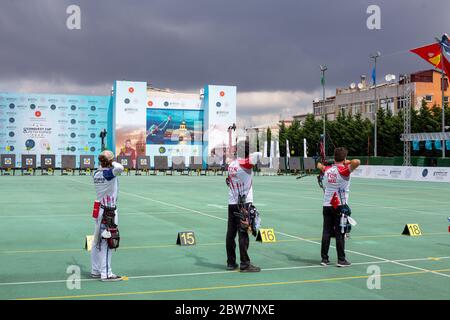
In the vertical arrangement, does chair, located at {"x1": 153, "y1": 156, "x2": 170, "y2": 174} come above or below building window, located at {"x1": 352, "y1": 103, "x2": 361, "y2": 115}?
below

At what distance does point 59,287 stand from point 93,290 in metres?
0.61

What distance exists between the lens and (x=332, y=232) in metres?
11.0

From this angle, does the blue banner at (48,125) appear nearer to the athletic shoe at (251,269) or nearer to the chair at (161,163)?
the chair at (161,163)

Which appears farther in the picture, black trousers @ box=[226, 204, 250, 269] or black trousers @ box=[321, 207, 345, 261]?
black trousers @ box=[321, 207, 345, 261]

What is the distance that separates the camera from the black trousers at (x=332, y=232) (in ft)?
35.5

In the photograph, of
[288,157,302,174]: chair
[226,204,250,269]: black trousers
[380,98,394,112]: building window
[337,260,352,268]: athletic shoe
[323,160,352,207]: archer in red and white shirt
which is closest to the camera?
[226,204,250,269]: black trousers

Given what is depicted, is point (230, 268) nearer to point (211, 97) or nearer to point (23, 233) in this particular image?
point (23, 233)

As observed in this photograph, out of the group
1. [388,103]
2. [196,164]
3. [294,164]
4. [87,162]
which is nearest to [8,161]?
[87,162]

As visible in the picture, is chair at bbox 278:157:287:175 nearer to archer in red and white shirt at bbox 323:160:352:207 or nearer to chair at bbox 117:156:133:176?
chair at bbox 117:156:133:176

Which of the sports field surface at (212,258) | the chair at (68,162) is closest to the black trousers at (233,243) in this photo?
the sports field surface at (212,258)

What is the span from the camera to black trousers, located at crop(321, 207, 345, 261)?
35.5ft

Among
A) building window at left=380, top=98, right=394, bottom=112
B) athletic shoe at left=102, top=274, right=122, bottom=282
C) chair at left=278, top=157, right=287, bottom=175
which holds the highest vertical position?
building window at left=380, top=98, right=394, bottom=112

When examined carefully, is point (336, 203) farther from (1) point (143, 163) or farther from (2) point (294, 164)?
(2) point (294, 164)

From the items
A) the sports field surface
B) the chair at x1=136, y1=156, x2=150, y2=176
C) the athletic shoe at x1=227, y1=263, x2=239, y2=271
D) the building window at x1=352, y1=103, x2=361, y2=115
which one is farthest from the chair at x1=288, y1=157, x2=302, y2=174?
the athletic shoe at x1=227, y1=263, x2=239, y2=271
